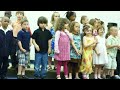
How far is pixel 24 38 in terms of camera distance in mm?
5734

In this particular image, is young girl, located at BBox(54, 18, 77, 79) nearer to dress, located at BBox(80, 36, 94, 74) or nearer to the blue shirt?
dress, located at BBox(80, 36, 94, 74)

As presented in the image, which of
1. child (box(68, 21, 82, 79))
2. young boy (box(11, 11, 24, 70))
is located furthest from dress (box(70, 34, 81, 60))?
young boy (box(11, 11, 24, 70))

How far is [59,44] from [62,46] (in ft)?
0.19

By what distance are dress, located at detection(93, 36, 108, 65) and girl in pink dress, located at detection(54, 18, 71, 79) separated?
464 mm

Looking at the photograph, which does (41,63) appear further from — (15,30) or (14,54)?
(15,30)

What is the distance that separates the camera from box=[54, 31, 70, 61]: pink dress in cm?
570

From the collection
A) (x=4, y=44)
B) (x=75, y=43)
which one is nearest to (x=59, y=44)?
(x=75, y=43)
